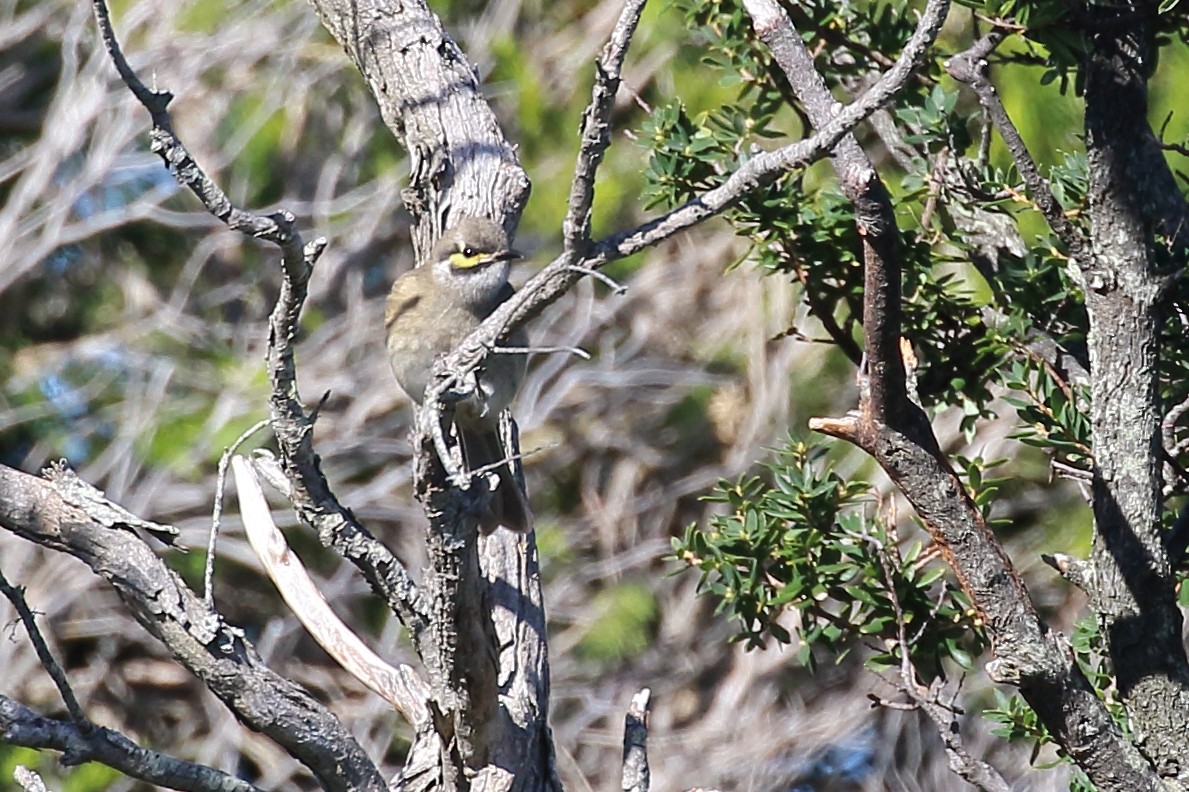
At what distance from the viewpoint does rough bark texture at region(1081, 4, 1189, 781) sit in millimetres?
2889

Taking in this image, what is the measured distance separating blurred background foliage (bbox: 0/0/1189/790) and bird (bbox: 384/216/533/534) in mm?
2592

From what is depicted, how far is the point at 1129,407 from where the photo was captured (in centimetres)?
288

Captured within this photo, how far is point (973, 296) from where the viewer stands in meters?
3.55

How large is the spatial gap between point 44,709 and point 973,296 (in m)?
5.10

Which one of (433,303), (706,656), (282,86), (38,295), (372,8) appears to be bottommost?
(706,656)

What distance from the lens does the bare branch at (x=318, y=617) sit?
3.82 meters

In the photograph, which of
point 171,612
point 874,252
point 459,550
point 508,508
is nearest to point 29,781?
point 171,612

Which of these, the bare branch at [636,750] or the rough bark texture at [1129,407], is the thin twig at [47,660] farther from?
the rough bark texture at [1129,407]

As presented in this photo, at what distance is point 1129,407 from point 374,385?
487cm

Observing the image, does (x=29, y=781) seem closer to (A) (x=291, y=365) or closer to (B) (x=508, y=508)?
(A) (x=291, y=365)

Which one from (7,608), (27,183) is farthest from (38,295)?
(7,608)

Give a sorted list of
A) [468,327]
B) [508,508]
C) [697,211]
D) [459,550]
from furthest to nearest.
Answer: [468,327] → [508,508] → [459,550] → [697,211]

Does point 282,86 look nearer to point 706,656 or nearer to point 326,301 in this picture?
point 326,301

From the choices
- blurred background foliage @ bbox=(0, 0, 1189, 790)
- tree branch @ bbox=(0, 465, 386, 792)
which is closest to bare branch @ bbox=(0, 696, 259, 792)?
tree branch @ bbox=(0, 465, 386, 792)
